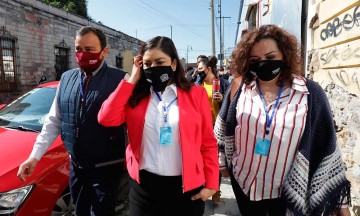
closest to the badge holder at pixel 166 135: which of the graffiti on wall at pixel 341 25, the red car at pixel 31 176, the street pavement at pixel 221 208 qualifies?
the red car at pixel 31 176

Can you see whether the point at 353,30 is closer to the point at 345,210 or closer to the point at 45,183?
the point at 345,210

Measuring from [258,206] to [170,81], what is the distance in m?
1.03

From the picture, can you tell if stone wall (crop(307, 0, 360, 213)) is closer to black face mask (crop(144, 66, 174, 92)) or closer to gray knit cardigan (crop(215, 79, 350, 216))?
gray knit cardigan (crop(215, 79, 350, 216))

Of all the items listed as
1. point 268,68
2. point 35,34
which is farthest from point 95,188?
point 35,34

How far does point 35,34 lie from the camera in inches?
487

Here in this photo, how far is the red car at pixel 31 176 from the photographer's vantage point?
2.27m

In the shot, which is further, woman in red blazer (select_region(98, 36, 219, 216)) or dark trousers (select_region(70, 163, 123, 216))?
dark trousers (select_region(70, 163, 123, 216))

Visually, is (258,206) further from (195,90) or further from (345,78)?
(345,78)

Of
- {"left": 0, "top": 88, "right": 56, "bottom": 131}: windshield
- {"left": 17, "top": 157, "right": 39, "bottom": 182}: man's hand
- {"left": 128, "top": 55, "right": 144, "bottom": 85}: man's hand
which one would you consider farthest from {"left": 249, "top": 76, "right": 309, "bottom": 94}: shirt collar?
{"left": 0, "top": 88, "right": 56, "bottom": 131}: windshield

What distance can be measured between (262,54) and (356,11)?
1.43 meters

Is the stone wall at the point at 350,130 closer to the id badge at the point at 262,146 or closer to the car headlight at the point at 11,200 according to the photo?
the id badge at the point at 262,146

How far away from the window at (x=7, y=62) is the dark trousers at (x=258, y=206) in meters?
11.4

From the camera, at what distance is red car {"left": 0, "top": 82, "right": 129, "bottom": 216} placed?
7.43 feet

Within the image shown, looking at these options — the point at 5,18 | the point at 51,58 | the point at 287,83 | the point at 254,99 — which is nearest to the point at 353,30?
the point at 287,83
